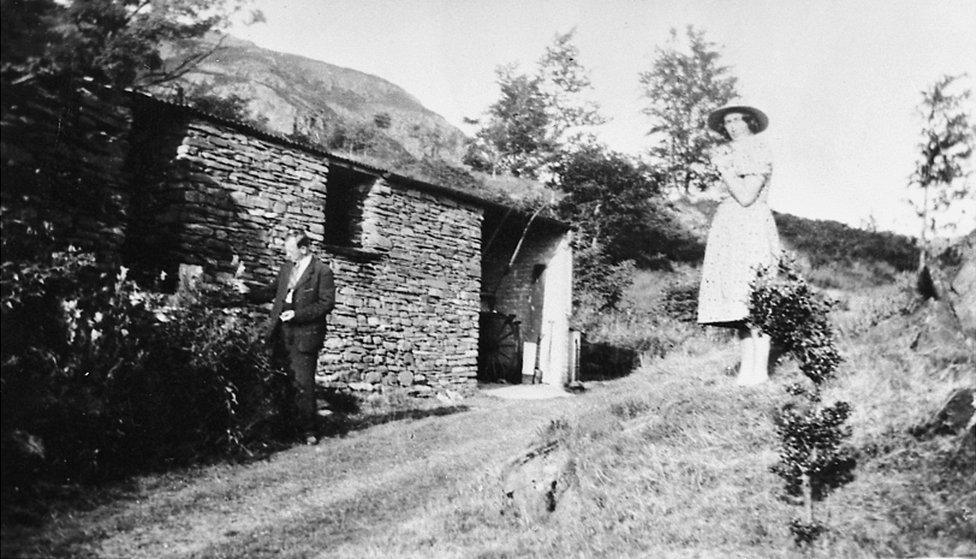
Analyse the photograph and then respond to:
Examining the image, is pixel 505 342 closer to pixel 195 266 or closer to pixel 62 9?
pixel 195 266

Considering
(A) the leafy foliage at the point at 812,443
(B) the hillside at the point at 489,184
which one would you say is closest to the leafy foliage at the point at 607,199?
(B) the hillside at the point at 489,184

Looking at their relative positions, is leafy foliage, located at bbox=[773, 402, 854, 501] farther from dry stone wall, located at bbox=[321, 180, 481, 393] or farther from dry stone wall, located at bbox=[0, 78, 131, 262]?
dry stone wall, located at bbox=[321, 180, 481, 393]

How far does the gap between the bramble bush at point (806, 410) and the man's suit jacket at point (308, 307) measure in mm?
3927

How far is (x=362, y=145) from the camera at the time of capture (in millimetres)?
31188

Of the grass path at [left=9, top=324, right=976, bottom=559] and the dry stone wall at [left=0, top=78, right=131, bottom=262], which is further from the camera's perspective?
the dry stone wall at [left=0, top=78, right=131, bottom=262]

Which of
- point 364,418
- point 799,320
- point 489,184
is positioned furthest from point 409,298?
point 489,184

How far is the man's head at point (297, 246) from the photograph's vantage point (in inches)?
236

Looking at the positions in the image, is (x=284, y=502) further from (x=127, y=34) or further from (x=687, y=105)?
(x=687, y=105)

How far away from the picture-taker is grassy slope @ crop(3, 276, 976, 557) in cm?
349

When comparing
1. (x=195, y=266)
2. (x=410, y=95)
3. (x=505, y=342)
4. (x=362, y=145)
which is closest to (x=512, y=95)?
(x=362, y=145)

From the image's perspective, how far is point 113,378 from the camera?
14.1ft

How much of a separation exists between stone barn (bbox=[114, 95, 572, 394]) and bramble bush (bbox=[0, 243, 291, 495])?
6.69 feet

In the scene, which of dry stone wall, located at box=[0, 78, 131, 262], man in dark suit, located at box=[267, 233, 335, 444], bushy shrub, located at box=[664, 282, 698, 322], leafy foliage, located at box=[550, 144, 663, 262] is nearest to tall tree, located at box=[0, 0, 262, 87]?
dry stone wall, located at box=[0, 78, 131, 262]

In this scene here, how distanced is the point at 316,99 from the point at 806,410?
50.0 m
